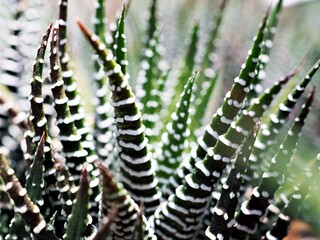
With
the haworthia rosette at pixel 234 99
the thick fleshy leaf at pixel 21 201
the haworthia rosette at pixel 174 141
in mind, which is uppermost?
the haworthia rosette at pixel 234 99

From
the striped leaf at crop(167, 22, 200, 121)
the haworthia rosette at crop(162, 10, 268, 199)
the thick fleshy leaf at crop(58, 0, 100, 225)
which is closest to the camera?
the haworthia rosette at crop(162, 10, 268, 199)

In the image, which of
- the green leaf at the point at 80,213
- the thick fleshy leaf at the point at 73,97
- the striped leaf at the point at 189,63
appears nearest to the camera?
the green leaf at the point at 80,213

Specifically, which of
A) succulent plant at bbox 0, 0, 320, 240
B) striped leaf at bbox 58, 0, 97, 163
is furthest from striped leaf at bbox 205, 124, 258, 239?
striped leaf at bbox 58, 0, 97, 163

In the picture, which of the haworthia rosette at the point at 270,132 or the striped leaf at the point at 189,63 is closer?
the haworthia rosette at the point at 270,132

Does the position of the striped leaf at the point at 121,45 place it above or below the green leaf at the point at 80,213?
above

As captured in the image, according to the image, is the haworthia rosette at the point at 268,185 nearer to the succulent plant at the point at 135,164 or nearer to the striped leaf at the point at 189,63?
the succulent plant at the point at 135,164

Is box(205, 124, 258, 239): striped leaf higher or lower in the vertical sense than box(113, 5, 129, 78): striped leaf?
lower

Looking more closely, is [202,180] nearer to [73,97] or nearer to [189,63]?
[73,97]

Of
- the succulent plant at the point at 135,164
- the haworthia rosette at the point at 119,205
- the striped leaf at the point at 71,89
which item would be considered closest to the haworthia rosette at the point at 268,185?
the succulent plant at the point at 135,164

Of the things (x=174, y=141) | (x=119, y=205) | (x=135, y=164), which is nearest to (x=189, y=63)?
(x=174, y=141)

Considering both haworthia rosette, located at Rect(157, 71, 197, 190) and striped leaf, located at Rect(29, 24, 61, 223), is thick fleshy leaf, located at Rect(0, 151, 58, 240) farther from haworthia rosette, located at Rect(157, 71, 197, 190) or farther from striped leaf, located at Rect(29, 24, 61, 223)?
haworthia rosette, located at Rect(157, 71, 197, 190)
